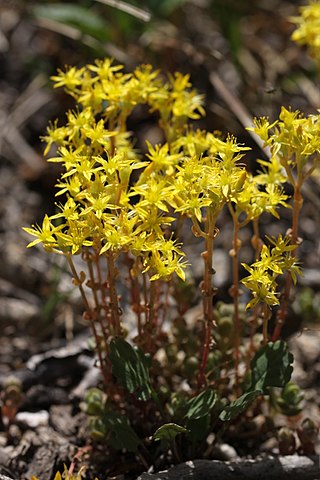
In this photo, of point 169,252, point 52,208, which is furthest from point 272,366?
point 52,208

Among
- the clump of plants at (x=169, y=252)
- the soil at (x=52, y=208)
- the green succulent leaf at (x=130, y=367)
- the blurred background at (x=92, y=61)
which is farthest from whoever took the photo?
the blurred background at (x=92, y=61)

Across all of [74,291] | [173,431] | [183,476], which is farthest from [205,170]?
[74,291]

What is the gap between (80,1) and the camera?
521cm

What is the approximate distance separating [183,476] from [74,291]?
1692 mm

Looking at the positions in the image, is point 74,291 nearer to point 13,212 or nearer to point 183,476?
point 13,212

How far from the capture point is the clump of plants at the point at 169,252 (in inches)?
88.4

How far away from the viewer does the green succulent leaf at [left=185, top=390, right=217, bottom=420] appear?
2336 millimetres

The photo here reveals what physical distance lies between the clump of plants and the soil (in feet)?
0.72

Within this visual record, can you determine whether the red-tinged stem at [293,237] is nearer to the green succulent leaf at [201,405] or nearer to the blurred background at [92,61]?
the green succulent leaf at [201,405]

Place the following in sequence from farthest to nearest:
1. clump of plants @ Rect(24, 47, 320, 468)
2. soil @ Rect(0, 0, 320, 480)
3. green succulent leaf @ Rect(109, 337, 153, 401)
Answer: soil @ Rect(0, 0, 320, 480) → green succulent leaf @ Rect(109, 337, 153, 401) → clump of plants @ Rect(24, 47, 320, 468)

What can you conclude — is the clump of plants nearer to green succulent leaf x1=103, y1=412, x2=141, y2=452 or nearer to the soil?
green succulent leaf x1=103, y1=412, x2=141, y2=452

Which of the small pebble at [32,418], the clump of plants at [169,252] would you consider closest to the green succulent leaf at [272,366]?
the clump of plants at [169,252]

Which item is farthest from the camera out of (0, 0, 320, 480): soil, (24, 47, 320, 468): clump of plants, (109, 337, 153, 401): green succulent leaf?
(0, 0, 320, 480): soil

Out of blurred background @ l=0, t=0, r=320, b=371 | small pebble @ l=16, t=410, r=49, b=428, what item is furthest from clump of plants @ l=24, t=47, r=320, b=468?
blurred background @ l=0, t=0, r=320, b=371
